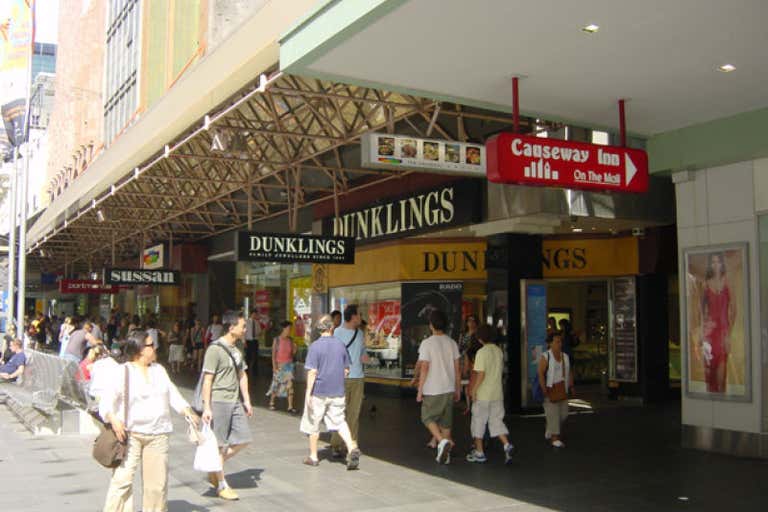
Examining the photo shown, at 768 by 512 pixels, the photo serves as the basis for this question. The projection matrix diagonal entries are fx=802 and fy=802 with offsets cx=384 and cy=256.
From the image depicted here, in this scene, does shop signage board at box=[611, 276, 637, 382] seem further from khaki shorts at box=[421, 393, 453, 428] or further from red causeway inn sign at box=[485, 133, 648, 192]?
red causeway inn sign at box=[485, 133, 648, 192]

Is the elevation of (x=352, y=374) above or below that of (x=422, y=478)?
above

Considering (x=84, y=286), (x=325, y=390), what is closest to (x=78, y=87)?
(x=84, y=286)

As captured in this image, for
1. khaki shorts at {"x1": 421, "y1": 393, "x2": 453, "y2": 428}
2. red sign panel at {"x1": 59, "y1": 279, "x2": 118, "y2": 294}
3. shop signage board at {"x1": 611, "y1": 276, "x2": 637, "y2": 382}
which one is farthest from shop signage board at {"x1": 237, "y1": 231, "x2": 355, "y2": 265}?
red sign panel at {"x1": 59, "y1": 279, "x2": 118, "y2": 294}

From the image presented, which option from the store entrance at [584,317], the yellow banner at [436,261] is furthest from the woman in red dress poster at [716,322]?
the store entrance at [584,317]

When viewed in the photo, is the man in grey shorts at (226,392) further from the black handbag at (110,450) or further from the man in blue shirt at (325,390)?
the black handbag at (110,450)

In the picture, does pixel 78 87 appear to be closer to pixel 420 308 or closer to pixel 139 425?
pixel 420 308

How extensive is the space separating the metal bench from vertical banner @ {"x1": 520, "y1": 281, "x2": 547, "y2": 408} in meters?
7.21

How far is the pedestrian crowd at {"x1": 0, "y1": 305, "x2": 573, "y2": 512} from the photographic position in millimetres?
6164

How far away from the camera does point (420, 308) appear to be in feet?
55.9

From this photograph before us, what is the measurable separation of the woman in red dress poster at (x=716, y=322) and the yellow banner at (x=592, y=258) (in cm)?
630

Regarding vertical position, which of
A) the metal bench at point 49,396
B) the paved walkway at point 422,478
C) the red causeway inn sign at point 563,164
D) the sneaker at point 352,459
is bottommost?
the paved walkway at point 422,478

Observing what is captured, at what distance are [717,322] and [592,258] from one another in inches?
258

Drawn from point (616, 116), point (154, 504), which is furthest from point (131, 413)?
point (616, 116)

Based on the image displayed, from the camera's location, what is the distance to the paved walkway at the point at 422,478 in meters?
7.37
